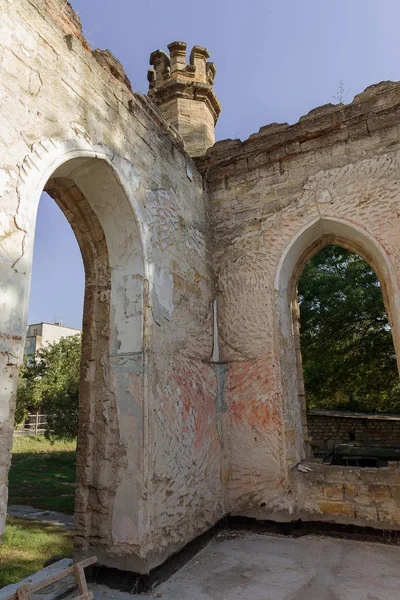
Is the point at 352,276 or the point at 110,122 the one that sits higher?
the point at 352,276

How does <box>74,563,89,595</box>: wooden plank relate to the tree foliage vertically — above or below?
below

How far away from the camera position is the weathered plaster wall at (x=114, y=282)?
257 cm

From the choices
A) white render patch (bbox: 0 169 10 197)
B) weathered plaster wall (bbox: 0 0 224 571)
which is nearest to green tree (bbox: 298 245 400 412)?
weathered plaster wall (bbox: 0 0 224 571)

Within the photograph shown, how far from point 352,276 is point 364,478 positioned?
677cm

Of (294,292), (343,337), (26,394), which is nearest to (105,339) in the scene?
(294,292)

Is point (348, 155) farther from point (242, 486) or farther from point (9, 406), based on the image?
point (9, 406)

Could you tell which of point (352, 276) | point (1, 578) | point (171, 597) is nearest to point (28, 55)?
point (171, 597)

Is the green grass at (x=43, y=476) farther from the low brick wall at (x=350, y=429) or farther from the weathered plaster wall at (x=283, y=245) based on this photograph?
the low brick wall at (x=350, y=429)

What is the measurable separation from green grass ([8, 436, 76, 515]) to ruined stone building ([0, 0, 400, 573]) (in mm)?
3735

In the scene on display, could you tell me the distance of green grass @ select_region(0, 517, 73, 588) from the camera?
3.92m

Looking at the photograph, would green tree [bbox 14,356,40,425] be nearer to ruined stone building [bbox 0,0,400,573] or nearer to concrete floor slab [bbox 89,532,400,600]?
ruined stone building [bbox 0,0,400,573]

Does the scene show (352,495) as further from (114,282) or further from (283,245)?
(114,282)

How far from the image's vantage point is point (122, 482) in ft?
10.7

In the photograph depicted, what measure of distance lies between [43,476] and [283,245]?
8372mm
